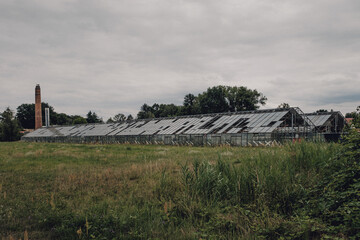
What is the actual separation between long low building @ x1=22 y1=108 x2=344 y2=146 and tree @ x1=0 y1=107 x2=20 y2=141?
33745mm

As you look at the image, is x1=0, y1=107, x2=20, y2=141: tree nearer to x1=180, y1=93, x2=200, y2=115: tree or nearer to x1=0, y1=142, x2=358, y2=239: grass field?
x1=180, y1=93, x2=200, y2=115: tree

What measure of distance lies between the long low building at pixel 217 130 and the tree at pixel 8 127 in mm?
33745

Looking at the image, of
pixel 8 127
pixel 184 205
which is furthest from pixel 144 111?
pixel 184 205

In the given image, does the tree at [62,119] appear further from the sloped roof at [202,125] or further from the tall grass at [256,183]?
the tall grass at [256,183]

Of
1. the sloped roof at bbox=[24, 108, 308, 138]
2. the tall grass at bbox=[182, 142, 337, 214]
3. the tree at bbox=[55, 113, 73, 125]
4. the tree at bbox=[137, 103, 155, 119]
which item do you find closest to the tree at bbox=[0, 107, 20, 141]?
the sloped roof at bbox=[24, 108, 308, 138]

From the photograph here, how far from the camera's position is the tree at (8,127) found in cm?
7962

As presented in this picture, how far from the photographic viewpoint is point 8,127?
79812mm

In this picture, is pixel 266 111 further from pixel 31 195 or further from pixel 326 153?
pixel 31 195

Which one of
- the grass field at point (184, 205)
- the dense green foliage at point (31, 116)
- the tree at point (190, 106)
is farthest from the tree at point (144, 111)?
the grass field at point (184, 205)

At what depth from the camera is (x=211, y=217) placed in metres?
6.28

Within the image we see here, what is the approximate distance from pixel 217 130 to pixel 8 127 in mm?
71553

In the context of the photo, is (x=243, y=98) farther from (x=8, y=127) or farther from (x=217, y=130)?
(x=8, y=127)

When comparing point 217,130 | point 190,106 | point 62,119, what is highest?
point 190,106

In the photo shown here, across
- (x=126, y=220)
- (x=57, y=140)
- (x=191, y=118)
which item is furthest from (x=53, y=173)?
(x=57, y=140)
